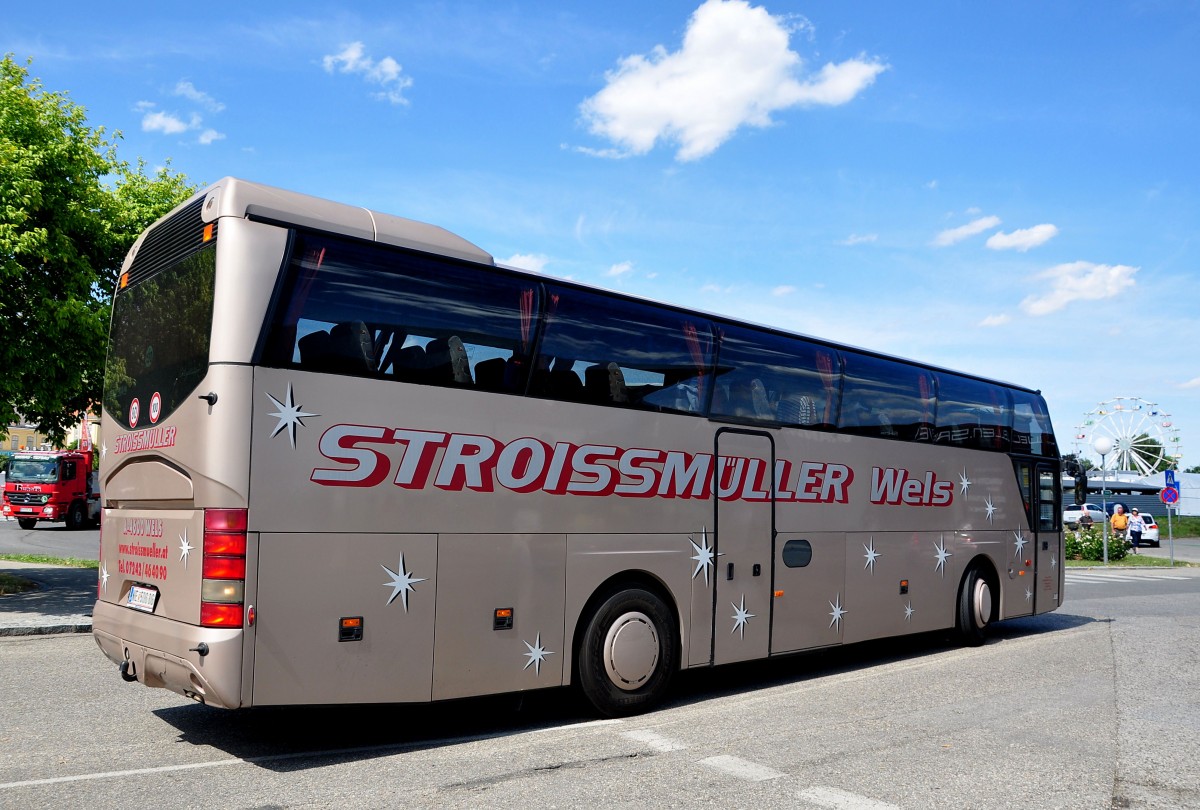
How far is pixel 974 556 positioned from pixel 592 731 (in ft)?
23.2

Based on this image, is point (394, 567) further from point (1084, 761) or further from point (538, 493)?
point (1084, 761)

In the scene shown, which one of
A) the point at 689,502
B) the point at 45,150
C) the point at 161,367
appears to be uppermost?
the point at 45,150

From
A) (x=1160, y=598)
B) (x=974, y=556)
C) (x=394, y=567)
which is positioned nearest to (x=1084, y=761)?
(x=394, y=567)

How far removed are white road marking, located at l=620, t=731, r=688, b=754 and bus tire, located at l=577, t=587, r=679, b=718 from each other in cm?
50

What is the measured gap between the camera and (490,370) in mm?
7016

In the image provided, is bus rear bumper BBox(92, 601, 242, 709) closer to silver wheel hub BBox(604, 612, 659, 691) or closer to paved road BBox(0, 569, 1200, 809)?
paved road BBox(0, 569, 1200, 809)

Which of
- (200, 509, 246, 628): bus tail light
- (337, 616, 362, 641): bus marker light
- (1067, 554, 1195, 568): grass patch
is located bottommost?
(1067, 554, 1195, 568): grass patch

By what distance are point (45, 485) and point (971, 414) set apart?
110 feet

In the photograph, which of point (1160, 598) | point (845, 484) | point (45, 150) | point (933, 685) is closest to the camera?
point (933, 685)

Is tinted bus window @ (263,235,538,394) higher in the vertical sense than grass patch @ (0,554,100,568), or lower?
higher

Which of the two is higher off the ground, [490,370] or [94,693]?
[490,370]

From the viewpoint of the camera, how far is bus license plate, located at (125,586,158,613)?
251 inches

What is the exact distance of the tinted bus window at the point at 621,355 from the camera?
7.52 meters

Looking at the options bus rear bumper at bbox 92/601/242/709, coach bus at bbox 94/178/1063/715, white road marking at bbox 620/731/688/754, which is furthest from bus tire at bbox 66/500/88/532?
white road marking at bbox 620/731/688/754
